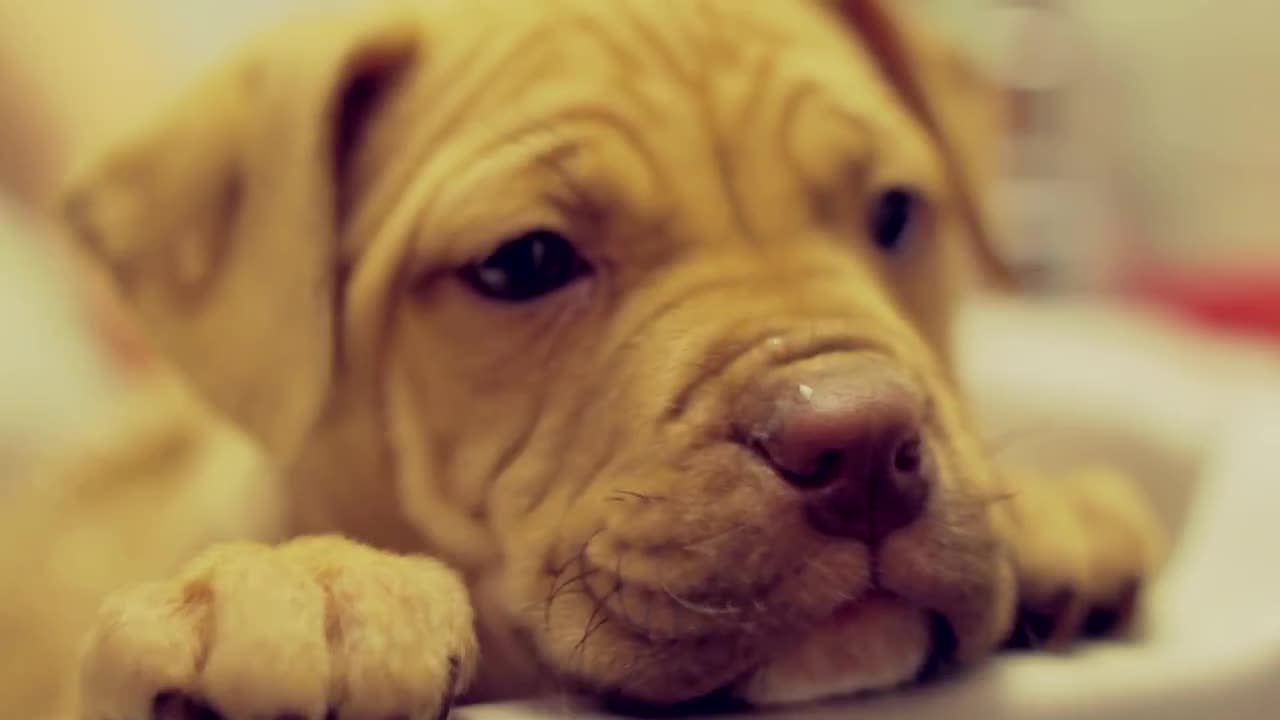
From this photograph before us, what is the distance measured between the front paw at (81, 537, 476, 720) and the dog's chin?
0.22m

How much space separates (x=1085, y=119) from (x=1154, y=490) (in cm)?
190

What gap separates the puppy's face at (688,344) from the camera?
108 centimetres

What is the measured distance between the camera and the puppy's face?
1075 mm

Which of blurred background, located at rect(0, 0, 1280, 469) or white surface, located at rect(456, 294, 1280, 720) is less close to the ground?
blurred background, located at rect(0, 0, 1280, 469)

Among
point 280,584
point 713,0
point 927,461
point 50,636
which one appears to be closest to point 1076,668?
point 927,461

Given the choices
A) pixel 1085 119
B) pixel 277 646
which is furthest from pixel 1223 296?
pixel 277 646

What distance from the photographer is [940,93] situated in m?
1.76

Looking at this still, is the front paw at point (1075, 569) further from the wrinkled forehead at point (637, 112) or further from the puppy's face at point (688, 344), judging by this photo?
the wrinkled forehead at point (637, 112)

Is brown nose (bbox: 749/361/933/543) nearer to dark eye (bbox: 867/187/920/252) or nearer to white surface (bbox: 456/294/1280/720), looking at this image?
white surface (bbox: 456/294/1280/720)

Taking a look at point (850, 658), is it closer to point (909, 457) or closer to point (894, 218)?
point (909, 457)

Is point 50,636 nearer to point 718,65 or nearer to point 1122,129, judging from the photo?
point 718,65

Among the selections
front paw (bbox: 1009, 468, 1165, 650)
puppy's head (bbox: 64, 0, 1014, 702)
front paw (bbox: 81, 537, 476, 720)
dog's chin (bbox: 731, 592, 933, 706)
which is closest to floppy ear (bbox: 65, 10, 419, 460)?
puppy's head (bbox: 64, 0, 1014, 702)

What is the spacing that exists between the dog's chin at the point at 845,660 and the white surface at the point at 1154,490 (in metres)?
0.03

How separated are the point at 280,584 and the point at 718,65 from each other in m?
0.76
